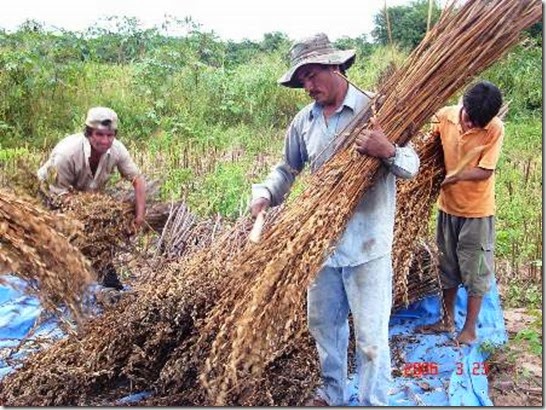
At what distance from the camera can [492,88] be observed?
10.5 ft

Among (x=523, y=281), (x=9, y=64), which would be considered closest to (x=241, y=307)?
(x=523, y=281)

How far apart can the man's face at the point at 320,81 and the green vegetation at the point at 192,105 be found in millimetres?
2362

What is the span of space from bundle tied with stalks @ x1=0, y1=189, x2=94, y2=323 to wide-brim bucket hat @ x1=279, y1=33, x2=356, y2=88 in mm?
973

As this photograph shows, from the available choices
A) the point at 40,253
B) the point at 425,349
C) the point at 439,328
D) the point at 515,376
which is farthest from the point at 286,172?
the point at 515,376

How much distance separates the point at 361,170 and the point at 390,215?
0.27 m

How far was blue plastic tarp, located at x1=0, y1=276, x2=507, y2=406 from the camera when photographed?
309 cm

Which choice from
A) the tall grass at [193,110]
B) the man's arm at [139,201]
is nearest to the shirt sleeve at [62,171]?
the man's arm at [139,201]

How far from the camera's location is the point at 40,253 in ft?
7.05

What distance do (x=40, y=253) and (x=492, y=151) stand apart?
83.0 inches

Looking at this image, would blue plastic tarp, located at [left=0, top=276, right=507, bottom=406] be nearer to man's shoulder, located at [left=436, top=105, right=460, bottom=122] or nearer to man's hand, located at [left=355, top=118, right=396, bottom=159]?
man's shoulder, located at [left=436, top=105, right=460, bottom=122]

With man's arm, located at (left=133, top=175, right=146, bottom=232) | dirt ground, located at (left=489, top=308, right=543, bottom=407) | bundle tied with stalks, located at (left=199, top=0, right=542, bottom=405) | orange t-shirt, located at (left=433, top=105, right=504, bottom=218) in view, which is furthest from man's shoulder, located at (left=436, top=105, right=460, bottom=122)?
man's arm, located at (left=133, top=175, right=146, bottom=232)

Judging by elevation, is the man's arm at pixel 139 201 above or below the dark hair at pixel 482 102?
below

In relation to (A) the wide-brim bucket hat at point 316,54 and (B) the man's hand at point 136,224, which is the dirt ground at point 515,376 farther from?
(B) the man's hand at point 136,224

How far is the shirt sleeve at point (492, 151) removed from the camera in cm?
327
